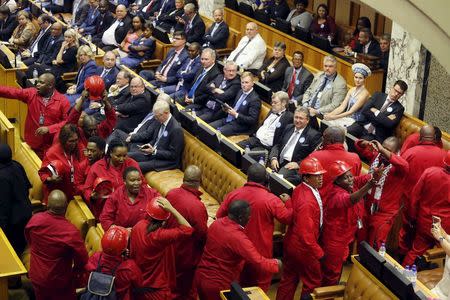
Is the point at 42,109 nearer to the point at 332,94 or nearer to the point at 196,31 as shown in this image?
the point at 332,94

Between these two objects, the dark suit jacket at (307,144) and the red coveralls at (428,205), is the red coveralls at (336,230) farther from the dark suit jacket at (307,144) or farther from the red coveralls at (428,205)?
the dark suit jacket at (307,144)

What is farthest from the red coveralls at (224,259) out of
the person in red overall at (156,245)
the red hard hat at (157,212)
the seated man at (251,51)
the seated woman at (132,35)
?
the seated woman at (132,35)

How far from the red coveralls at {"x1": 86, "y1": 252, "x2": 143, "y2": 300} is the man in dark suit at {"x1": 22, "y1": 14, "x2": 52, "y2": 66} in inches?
281

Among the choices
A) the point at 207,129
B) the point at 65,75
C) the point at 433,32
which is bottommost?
the point at 65,75

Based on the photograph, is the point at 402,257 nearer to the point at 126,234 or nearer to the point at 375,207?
the point at 375,207

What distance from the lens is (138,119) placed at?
392 inches

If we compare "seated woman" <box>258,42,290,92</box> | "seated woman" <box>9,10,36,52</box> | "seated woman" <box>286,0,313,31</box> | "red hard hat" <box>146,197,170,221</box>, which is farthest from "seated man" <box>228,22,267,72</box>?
"red hard hat" <box>146,197,170,221</box>

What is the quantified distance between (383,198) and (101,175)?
7.97 ft

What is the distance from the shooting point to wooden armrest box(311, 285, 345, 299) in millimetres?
6504

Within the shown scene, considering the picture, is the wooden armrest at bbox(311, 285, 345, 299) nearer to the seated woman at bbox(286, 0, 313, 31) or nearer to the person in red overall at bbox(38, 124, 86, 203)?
the person in red overall at bbox(38, 124, 86, 203)

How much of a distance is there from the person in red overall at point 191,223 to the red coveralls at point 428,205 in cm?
184

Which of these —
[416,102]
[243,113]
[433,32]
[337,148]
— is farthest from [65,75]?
[433,32]

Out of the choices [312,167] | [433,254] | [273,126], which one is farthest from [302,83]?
[312,167]

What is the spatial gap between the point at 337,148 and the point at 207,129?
5.68ft
